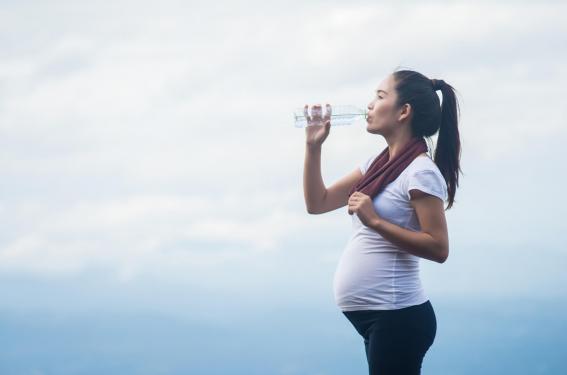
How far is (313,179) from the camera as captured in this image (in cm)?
323

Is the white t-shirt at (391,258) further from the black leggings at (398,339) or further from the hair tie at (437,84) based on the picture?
the hair tie at (437,84)

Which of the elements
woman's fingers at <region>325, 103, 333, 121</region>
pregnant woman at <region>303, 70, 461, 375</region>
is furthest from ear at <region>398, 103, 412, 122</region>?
woman's fingers at <region>325, 103, 333, 121</region>

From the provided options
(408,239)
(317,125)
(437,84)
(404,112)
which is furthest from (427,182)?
(317,125)

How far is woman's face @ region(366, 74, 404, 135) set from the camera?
2934 millimetres

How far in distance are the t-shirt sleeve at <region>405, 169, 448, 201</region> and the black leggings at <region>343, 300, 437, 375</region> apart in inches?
15.2

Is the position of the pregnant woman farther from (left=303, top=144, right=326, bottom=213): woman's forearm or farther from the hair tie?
(left=303, top=144, right=326, bottom=213): woman's forearm

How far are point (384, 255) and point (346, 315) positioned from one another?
28cm

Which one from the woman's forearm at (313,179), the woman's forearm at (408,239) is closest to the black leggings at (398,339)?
the woman's forearm at (408,239)

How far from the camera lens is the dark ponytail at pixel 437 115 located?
9.68 feet

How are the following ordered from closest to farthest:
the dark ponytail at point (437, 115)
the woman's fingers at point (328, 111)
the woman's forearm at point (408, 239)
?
the woman's forearm at point (408, 239), the dark ponytail at point (437, 115), the woman's fingers at point (328, 111)

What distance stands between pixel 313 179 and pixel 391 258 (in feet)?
1.79

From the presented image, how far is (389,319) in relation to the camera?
110 inches

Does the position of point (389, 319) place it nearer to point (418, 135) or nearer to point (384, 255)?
point (384, 255)

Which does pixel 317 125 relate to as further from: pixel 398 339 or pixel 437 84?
pixel 398 339
